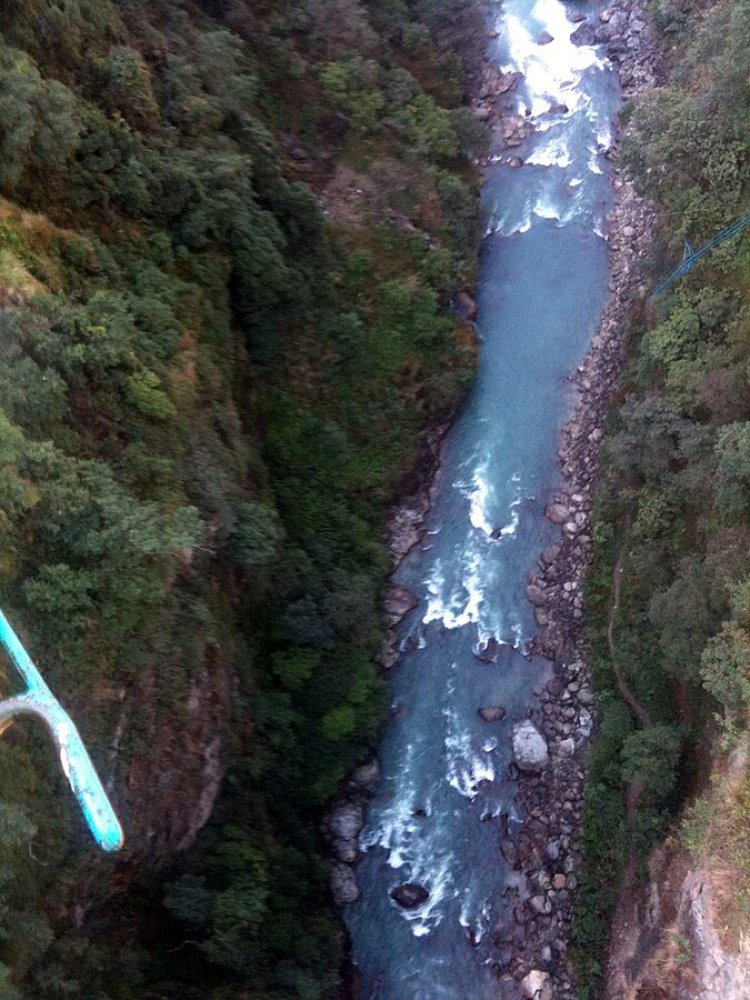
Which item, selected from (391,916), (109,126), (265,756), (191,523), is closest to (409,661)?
(265,756)

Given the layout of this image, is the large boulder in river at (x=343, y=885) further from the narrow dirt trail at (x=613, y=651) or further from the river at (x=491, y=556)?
the narrow dirt trail at (x=613, y=651)

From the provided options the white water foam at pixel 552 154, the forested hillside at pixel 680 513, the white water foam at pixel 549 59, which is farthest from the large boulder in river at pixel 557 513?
the white water foam at pixel 549 59

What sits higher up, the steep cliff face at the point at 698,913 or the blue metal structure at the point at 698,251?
the blue metal structure at the point at 698,251

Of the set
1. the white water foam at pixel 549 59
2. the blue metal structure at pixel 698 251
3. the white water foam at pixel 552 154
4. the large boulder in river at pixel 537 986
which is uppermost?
the white water foam at pixel 549 59

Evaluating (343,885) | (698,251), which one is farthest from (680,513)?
(343,885)

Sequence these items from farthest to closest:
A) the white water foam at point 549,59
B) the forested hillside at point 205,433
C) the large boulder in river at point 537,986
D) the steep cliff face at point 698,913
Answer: the white water foam at point 549,59 → the large boulder in river at point 537,986 → the forested hillside at point 205,433 → the steep cliff face at point 698,913

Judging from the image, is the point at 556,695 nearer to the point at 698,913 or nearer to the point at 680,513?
the point at 680,513
